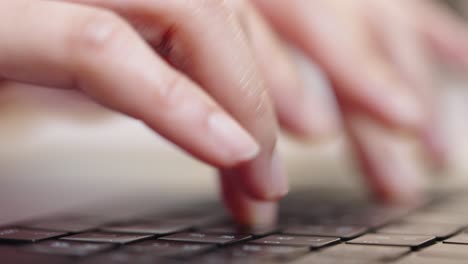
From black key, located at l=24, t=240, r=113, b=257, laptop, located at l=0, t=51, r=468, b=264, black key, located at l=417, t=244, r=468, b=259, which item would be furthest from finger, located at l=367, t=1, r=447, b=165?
black key, located at l=24, t=240, r=113, b=257

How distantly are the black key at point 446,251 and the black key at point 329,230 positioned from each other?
0.06 meters

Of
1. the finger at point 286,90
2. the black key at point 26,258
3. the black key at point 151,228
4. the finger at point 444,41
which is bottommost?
the black key at point 26,258

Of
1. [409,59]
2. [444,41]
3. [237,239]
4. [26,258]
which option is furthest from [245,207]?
[444,41]

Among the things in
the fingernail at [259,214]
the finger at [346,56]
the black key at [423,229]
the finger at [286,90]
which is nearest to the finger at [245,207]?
the fingernail at [259,214]

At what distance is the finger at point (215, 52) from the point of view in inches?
19.9

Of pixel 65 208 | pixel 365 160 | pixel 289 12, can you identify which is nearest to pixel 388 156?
pixel 365 160

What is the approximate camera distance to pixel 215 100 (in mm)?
529

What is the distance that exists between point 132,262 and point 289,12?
2.44 ft

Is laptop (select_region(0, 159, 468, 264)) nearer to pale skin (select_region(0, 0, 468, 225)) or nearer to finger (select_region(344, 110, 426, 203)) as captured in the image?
pale skin (select_region(0, 0, 468, 225))

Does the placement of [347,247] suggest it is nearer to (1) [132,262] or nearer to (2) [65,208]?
(1) [132,262]

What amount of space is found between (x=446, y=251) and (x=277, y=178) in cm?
16

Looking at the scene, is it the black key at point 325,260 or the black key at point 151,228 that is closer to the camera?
the black key at point 325,260

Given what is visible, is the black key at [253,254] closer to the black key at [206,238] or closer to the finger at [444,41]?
the black key at [206,238]

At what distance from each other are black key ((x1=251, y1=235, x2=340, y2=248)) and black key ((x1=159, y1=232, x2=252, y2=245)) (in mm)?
17
